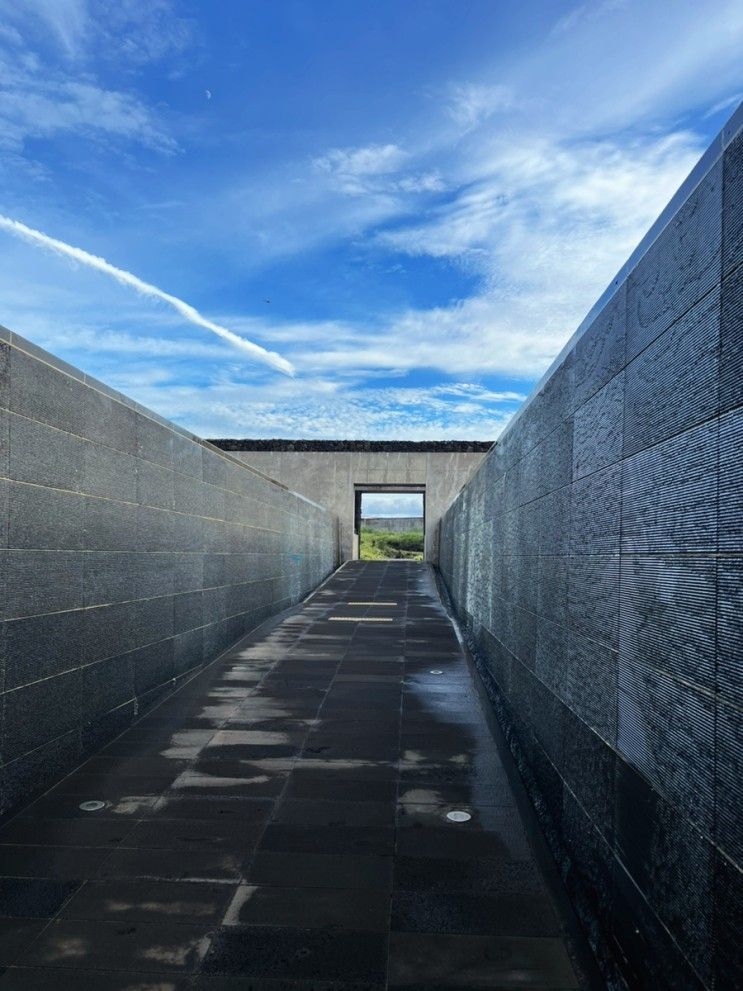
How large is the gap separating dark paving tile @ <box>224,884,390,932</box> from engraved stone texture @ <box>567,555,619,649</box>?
1628mm

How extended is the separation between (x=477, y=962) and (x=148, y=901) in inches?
60.5

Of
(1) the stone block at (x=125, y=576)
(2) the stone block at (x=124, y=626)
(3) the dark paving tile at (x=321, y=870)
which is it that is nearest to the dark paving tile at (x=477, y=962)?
(3) the dark paving tile at (x=321, y=870)

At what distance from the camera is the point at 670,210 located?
111 inches

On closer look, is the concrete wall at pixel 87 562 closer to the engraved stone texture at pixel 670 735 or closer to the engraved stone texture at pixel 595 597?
the engraved stone texture at pixel 595 597

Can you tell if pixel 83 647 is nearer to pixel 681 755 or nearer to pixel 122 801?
pixel 122 801

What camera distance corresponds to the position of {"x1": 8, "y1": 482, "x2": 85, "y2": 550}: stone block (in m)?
4.39

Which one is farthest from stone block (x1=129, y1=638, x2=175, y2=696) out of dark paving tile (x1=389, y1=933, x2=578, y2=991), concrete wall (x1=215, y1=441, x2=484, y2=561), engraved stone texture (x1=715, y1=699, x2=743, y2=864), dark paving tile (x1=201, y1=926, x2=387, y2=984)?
concrete wall (x1=215, y1=441, x2=484, y2=561)

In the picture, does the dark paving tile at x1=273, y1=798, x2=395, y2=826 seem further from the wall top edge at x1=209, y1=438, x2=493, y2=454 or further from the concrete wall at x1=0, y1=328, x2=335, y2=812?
the wall top edge at x1=209, y1=438, x2=493, y2=454

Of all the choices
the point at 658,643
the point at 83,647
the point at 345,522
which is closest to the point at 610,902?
the point at 658,643

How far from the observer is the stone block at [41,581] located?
434 cm

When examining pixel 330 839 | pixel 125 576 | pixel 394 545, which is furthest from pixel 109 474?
Answer: pixel 394 545

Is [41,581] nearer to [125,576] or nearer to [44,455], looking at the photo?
[44,455]

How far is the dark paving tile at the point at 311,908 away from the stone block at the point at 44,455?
281 cm

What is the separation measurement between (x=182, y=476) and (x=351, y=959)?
545 centimetres
